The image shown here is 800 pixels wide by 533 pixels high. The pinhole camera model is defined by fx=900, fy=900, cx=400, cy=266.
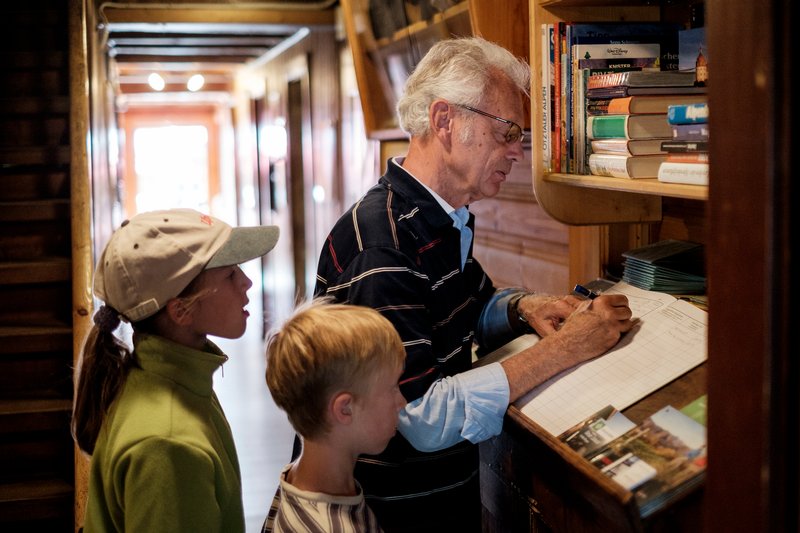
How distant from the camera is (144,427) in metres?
1.59

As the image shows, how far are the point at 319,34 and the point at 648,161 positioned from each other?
497cm

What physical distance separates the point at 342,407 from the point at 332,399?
23mm

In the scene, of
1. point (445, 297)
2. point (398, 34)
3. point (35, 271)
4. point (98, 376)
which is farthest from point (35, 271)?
point (445, 297)

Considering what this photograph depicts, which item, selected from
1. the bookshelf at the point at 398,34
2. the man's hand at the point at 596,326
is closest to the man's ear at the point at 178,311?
the man's hand at the point at 596,326

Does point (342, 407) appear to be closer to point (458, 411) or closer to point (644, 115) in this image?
point (458, 411)

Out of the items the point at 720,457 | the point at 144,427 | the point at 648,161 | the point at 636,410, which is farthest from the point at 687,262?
the point at 144,427

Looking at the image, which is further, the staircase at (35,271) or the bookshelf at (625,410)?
the staircase at (35,271)

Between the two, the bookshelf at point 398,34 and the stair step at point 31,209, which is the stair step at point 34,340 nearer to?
the stair step at point 31,209

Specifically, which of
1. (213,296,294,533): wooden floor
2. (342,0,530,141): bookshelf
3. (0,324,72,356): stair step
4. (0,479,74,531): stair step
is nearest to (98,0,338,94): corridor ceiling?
(342,0,530,141): bookshelf

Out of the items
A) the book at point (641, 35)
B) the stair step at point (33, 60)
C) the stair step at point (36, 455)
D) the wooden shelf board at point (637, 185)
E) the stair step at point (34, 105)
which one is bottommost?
the stair step at point (36, 455)

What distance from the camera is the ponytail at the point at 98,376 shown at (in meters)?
1.72

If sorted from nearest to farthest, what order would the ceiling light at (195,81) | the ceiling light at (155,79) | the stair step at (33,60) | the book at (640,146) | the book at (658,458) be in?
the book at (658,458) < the book at (640,146) < the stair step at (33,60) < the ceiling light at (155,79) < the ceiling light at (195,81)

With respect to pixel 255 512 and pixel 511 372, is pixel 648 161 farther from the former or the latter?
pixel 255 512

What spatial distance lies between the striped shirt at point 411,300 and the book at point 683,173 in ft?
1.60
